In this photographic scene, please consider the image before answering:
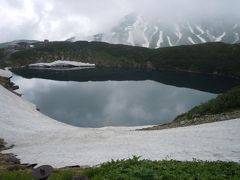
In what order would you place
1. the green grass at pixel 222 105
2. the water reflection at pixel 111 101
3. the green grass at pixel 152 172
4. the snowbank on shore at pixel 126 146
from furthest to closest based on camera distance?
the water reflection at pixel 111 101
the green grass at pixel 222 105
the snowbank on shore at pixel 126 146
the green grass at pixel 152 172

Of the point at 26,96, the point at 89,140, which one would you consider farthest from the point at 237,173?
the point at 26,96

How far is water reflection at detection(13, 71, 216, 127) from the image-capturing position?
68.0 metres

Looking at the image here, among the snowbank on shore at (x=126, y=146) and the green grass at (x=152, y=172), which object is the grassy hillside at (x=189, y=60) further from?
the green grass at (x=152, y=172)

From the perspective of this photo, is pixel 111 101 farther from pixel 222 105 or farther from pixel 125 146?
pixel 125 146

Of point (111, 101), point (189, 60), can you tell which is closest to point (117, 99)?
point (111, 101)

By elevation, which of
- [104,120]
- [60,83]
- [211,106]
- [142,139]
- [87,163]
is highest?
[60,83]

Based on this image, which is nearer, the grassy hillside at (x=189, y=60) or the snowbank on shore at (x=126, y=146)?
the snowbank on shore at (x=126, y=146)

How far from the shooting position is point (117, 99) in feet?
300

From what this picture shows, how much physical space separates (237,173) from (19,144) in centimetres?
2624

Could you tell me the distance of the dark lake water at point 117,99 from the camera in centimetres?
6856

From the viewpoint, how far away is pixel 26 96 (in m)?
91.5

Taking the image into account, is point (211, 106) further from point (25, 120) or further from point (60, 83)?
point (60, 83)

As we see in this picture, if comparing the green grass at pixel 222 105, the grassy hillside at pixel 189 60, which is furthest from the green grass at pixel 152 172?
the grassy hillside at pixel 189 60

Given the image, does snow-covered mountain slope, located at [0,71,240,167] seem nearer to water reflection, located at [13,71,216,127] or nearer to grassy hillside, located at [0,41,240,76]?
water reflection, located at [13,71,216,127]
